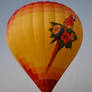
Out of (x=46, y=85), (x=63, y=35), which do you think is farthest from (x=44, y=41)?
(x=46, y=85)

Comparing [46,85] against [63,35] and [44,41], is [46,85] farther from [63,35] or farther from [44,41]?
[63,35]

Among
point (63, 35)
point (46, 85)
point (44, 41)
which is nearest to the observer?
point (44, 41)

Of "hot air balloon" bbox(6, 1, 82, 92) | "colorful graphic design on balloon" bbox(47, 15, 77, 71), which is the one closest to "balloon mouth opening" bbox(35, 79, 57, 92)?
"hot air balloon" bbox(6, 1, 82, 92)

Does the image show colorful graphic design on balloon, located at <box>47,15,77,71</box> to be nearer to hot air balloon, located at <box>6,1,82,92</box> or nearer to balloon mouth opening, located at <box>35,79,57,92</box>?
hot air balloon, located at <box>6,1,82,92</box>

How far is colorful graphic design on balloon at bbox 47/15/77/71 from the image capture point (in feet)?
68.5

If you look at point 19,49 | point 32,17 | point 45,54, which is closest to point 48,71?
point 45,54

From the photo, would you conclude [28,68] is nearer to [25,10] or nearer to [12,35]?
[12,35]

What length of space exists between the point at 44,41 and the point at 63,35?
1.56m

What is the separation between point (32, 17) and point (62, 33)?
8.13 ft

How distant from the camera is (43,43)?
811 inches

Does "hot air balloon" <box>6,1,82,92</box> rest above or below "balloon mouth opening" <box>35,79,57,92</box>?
above

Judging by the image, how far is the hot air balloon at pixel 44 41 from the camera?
20.7 metres

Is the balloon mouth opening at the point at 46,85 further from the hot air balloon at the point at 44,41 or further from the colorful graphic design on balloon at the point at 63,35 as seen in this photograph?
the colorful graphic design on balloon at the point at 63,35

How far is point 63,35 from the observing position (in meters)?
21.2
